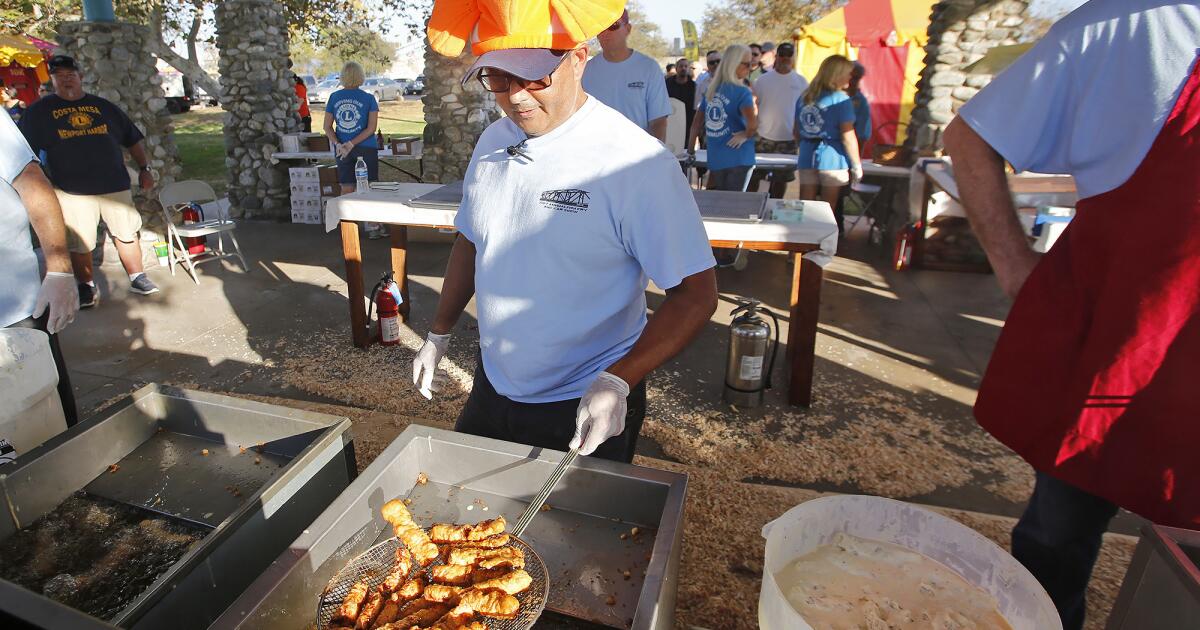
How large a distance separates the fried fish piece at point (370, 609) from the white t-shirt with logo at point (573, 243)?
696 mm

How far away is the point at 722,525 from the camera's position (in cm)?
247

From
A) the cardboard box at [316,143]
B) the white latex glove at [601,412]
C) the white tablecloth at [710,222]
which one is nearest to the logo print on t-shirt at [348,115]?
the cardboard box at [316,143]

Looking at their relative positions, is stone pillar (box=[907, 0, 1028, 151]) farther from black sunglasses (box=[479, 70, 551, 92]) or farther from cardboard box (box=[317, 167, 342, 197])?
cardboard box (box=[317, 167, 342, 197])

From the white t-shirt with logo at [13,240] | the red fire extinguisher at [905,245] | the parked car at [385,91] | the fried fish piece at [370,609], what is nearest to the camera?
the fried fish piece at [370,609]

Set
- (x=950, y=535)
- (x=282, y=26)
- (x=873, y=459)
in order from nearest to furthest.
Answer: (x=950, y=535) < (x=873, y=459) < (x=282, y=26)

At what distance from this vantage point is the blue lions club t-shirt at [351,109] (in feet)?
24.9

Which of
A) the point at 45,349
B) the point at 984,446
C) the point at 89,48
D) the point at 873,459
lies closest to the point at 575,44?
the point at 45,349

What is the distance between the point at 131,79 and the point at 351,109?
2.54 meters

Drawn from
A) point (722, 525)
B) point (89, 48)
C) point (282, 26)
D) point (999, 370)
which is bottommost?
point (722, 525)

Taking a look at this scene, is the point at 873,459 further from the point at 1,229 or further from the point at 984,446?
the point at 1,229

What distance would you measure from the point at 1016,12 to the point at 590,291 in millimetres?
7456

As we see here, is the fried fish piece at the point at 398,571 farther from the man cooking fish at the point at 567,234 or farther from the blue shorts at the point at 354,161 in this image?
the blue shorts at the point at 354,161

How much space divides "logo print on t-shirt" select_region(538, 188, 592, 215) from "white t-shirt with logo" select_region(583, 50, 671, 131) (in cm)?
388

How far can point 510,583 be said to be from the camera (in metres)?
1.26
